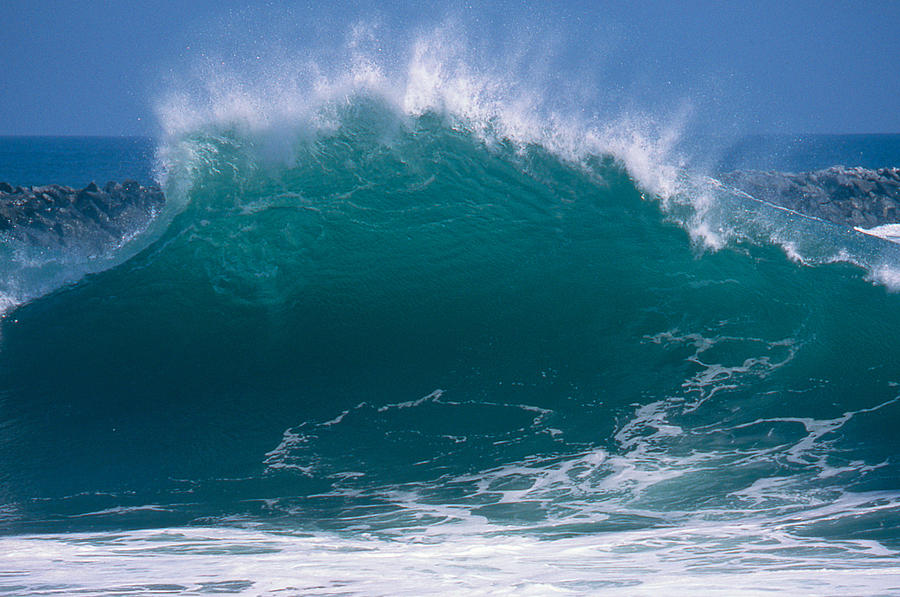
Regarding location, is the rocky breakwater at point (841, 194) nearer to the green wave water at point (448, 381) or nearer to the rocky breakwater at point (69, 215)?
the green wave water at point (448, 381)

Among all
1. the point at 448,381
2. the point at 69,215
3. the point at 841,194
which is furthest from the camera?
the point at 841,194

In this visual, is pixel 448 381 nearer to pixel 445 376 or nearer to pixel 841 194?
pixel 445 376

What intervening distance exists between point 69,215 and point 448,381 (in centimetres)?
1518

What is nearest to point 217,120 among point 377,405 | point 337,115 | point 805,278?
point 337,115

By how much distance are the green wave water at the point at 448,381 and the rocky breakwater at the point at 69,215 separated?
9.97m

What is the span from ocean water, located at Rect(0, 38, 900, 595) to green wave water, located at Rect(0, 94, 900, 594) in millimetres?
33

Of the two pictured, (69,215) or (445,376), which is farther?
(69,215)

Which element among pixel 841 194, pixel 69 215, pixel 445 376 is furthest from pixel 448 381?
pixel 841 194

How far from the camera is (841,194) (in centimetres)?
2381

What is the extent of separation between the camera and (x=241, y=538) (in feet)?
15.3

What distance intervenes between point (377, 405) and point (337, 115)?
15.1 feet

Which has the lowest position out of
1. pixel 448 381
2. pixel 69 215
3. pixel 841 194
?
pixel 448 381

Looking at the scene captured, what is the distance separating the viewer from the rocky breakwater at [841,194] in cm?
2259

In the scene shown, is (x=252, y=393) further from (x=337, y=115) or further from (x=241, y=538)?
(x=337, y=115)
